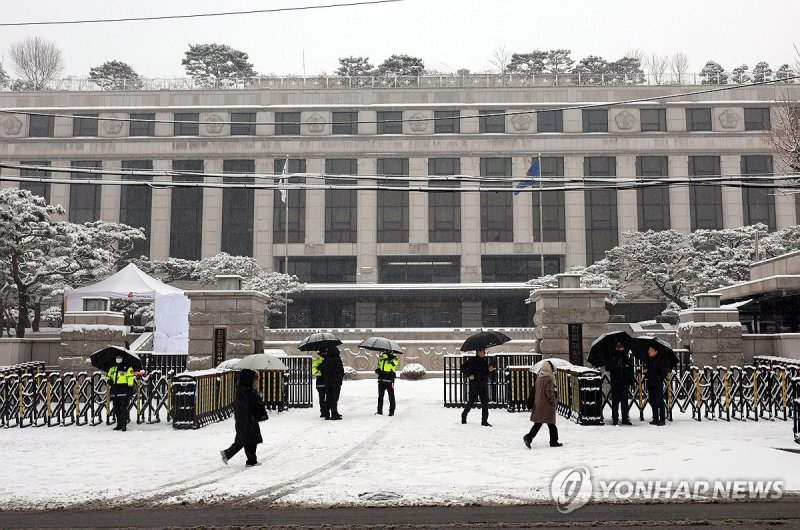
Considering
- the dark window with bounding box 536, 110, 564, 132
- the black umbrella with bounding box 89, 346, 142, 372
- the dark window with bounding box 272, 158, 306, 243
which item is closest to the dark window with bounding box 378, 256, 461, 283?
the dark window with bounding box 272, 158, 306, 243

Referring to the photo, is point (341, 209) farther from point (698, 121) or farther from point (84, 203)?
point (698, 121)

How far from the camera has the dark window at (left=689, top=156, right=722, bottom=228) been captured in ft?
198

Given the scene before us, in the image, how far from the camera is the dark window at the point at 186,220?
205ft

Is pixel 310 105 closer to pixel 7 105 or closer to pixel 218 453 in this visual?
pixel 7 105

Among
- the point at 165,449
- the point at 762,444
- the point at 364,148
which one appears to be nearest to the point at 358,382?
the point at 165,449

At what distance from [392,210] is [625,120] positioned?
21.0 m

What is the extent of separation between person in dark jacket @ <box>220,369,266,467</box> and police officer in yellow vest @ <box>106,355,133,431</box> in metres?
5.51

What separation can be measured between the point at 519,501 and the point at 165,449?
7.26m

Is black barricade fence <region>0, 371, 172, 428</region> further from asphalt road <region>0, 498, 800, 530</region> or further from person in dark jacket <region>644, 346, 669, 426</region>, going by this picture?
person in dark jacket <region>644, 346, 669, 426</region>

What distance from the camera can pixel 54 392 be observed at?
18.2 metres

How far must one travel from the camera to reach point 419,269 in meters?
61.8

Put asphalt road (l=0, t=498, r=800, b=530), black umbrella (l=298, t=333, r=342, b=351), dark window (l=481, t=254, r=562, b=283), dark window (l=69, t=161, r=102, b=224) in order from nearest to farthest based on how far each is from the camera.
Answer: asphalt road (l=0, t=498, r=800, b=530) < black umbrella (l=298, t=333, r=342, b=351) < dark window (l=481, t=254, r=562, b=283) < dark window (l=69, t=161, r=102, b=224)

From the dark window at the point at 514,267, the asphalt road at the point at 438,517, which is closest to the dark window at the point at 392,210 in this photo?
the dark window at the point at 514,267

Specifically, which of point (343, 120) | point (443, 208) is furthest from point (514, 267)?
point (343, 120)
